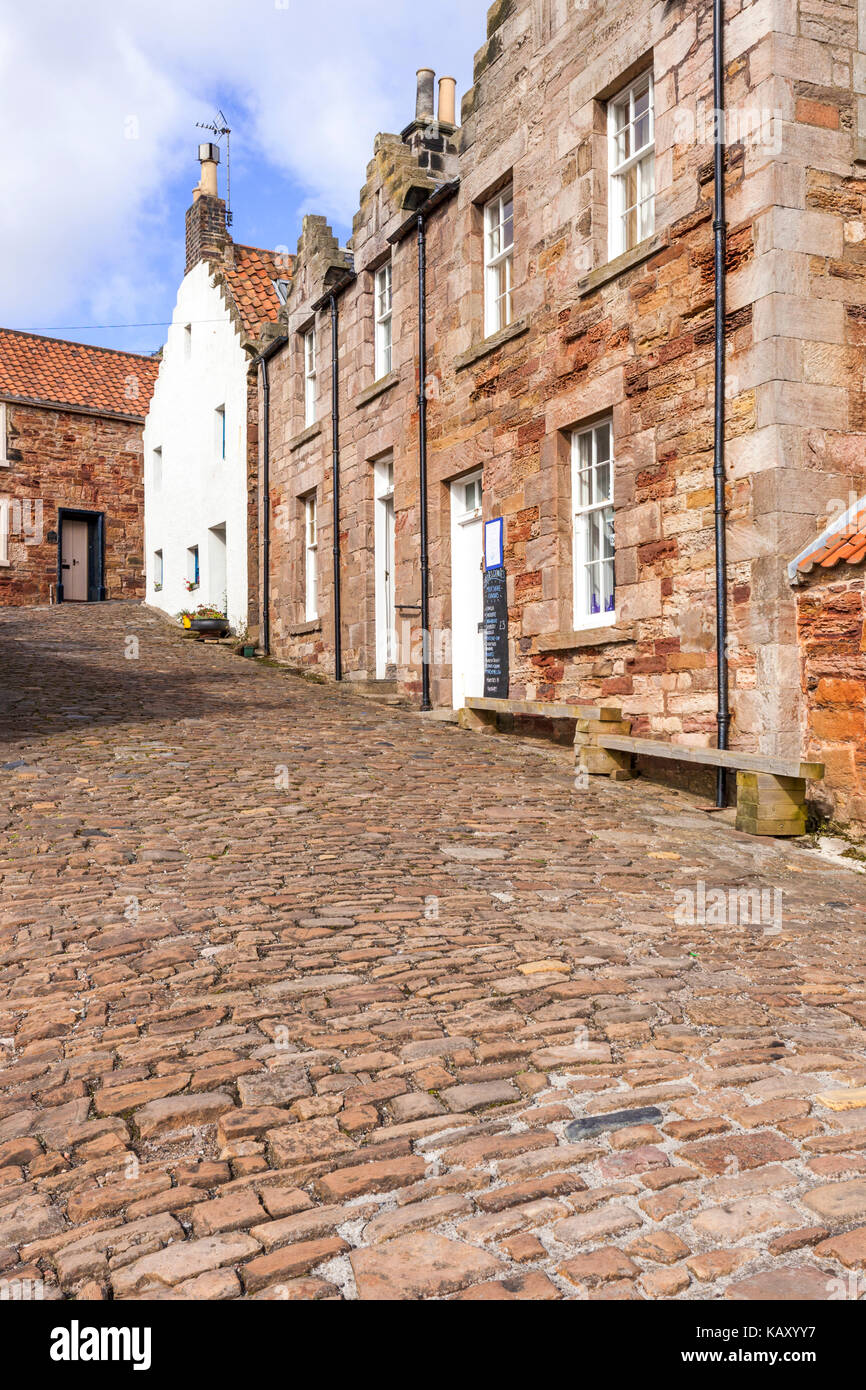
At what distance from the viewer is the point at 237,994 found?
4297 millimetres

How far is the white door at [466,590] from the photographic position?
44.8 feet

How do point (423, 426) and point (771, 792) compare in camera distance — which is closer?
point (771, 792)

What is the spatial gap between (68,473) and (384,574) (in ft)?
55.3

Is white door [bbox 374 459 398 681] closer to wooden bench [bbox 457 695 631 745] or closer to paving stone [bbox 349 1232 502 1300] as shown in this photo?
wooden bench [bbox 457 695 631 745]

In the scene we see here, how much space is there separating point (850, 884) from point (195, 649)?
1504cm

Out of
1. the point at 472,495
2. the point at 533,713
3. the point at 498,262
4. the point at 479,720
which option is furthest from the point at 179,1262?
the point at 498,262

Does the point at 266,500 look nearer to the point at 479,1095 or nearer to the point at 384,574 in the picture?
the point at 384,574

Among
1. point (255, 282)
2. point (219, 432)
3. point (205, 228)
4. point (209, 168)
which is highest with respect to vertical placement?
point (209, 168)

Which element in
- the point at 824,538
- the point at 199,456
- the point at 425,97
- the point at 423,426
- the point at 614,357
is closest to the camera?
the point at 824,538

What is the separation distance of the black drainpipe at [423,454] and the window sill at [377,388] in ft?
3.04

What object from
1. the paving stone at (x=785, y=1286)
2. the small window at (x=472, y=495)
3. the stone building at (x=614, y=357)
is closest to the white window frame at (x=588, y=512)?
the stone building at (x=614, y=357)

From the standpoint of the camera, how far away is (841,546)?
7812 millimetres

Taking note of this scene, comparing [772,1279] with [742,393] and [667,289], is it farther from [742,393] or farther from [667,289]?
[667,289]

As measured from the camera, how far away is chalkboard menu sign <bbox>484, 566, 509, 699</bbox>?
41.4ft
